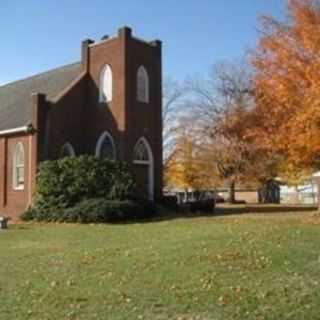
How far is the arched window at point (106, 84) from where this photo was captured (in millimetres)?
31469

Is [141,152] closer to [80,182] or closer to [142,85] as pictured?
[142,85]

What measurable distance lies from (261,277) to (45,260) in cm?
547

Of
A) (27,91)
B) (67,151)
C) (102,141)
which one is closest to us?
(67,151)

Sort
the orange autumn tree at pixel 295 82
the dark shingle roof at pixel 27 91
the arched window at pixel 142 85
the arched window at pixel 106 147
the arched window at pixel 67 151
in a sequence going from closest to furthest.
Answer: the orange autumn tree at pixel 295 82
the arched window at pixel 67 151
the arched window at pixel 106 147
the arched window at pixel 142 85
the dark shingle roof at pixel 27 91

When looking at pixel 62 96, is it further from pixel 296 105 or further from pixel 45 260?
pixel 45 260

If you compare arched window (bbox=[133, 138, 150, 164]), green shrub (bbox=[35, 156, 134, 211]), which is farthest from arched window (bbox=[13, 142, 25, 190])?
arched window (bbox=[133, 138, 150, 164])

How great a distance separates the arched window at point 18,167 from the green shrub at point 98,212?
14.5 feet

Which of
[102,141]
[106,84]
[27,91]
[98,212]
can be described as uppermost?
[27,91]

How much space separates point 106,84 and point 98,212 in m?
9.21

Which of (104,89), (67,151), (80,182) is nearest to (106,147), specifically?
(67,151)

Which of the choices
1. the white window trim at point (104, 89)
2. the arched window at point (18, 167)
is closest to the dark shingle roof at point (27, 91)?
the arched window at point (18, 167)

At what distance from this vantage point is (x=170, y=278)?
395 inches

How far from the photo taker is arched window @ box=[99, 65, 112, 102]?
3147cm

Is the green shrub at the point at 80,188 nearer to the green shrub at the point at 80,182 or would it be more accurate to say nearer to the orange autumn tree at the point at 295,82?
the green shrub at the point at 80,182
